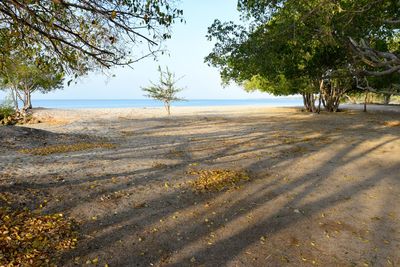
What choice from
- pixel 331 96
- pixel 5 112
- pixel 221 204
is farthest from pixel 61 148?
pixel 331 96

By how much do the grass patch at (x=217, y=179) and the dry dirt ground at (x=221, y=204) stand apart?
0.76 feet

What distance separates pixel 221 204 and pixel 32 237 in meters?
3.20

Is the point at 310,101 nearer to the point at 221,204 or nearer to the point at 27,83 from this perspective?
the point at 221,204

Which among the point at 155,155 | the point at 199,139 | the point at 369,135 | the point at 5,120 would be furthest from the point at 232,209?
the point at 5,120

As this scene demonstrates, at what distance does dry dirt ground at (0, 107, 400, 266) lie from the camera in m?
4.29

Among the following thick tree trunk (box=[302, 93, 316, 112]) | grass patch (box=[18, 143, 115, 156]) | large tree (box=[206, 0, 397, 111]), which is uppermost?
large tree (box=[206, 0, 397, 111])

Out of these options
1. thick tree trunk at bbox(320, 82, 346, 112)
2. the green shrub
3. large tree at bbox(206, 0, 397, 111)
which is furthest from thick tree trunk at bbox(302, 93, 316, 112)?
the green shrub

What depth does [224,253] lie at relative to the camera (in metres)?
4.30

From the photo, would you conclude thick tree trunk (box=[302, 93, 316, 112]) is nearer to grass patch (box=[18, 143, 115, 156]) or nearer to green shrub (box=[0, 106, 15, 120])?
grass patch (box=[18, 143, 115, 156])

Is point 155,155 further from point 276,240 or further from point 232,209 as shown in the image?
point 276,240

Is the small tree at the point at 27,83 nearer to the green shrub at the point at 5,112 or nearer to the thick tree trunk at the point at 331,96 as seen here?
the green shrub at the point at 5,112

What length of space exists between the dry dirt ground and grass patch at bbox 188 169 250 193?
0.76 feet

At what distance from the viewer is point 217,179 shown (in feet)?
24.0

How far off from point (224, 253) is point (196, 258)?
407 mm
